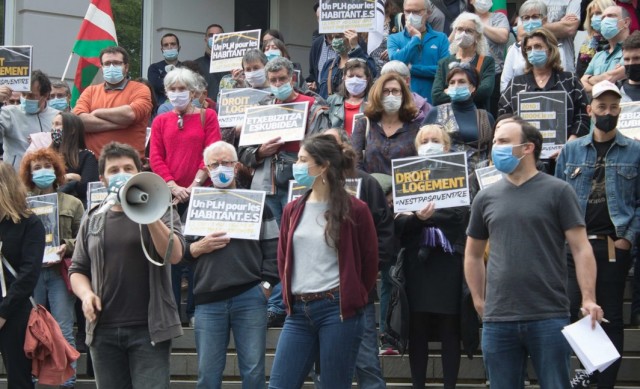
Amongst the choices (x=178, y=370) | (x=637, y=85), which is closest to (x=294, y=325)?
(x=178, y=370)

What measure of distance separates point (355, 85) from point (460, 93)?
1063mm

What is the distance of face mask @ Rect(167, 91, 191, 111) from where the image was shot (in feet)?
39.7

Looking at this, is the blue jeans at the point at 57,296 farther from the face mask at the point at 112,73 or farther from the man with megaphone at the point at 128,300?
the face mask at the point at 112,73

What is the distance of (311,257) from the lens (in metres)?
8.05

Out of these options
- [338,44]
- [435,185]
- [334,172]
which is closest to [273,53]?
[338,44]

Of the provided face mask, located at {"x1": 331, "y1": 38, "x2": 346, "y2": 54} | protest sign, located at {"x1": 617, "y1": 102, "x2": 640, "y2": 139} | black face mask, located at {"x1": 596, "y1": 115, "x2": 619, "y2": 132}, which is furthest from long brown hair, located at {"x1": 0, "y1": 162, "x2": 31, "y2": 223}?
face mask, located at {"x1": 331, "y1": 38, "x2": 346, "y2": 54}

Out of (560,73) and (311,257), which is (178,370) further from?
(560,73)

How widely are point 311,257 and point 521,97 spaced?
4.26m

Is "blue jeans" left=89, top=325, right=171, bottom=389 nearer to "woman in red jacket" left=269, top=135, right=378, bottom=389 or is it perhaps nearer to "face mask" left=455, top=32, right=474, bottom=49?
"woman in red jacket" left=269, top=135, right=378, bottom=389

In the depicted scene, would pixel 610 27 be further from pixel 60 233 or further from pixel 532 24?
pixel 60 233

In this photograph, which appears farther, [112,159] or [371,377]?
[371,377]

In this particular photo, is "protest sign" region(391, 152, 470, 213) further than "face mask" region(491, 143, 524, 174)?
Yes

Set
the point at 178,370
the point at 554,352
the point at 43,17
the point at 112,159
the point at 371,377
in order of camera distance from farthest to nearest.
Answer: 1. the point at 43,17
2. the point at 178,370
3. the point at 371,377
4. the point at 112,159
5. the point at 554,352

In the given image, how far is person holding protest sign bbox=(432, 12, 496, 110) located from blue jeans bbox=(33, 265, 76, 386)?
4090mm
